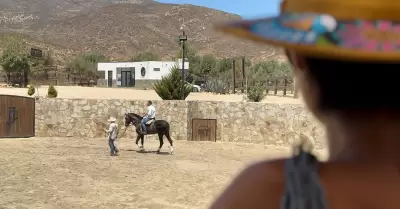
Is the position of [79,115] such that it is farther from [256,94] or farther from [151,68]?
[151,68]

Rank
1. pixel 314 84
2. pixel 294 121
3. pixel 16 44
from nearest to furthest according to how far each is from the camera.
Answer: pixel 314 84
pixel 294 121
pixel 16 44

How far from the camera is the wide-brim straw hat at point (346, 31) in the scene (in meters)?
0.98

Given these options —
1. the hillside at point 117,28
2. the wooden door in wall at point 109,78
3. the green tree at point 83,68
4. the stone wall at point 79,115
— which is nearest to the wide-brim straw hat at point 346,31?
the stone wall at point 79,115

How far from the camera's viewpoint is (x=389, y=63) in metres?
1.04

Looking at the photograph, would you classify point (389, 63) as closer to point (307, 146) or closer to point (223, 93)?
point (307, 146)

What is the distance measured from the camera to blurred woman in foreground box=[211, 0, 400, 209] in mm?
986

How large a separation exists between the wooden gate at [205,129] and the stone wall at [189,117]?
0.19 meters

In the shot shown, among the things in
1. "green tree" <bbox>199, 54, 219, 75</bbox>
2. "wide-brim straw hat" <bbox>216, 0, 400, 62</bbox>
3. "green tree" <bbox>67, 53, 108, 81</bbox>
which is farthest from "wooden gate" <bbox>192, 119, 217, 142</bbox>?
"green tree" <bbox>67, 53, 108, 81</bbox>

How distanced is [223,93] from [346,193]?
50.2 metres

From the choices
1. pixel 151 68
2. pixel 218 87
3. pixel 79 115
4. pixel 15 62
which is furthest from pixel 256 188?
pixel 15 62

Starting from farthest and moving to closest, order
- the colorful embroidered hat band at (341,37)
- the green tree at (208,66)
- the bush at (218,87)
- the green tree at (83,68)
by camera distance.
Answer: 1. the green tree at (83,68)
2. the green tree at (208,66)
3. the bush at (218,87)
4. the colorful embroidered hat band at (341,37)

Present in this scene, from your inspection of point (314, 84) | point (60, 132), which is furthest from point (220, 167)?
point (314, 84)

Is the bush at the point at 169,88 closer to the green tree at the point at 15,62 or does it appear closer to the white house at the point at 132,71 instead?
the white house at the point at 132,71

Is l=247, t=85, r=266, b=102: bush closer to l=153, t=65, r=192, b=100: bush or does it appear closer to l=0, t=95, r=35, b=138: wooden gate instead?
l=153, t=65, r=192, b=100: bush
